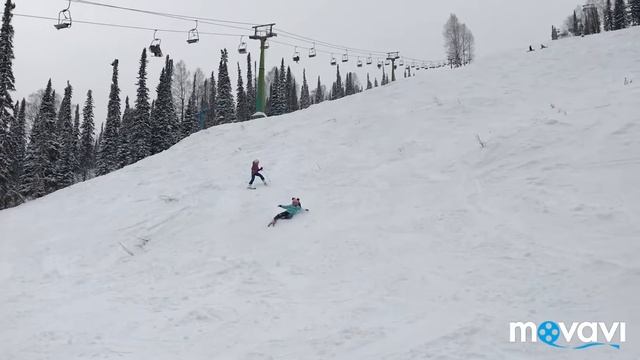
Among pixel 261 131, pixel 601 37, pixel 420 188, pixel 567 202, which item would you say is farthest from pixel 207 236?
pixel 601 37

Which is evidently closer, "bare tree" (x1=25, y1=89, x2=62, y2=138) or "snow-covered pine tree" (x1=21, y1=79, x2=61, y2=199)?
"snow-covered pine tree" (x1=21, y1=79, x2=61, y2=199)

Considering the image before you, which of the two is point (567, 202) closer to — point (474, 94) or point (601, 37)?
point (474, 94)

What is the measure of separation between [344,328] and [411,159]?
9.39 meters

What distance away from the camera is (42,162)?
43656 mm

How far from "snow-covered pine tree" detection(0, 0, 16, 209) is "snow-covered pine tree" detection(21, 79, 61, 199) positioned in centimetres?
1247

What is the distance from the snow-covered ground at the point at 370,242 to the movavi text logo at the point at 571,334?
0.15 metres

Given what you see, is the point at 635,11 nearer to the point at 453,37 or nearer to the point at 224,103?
the point at 453,37

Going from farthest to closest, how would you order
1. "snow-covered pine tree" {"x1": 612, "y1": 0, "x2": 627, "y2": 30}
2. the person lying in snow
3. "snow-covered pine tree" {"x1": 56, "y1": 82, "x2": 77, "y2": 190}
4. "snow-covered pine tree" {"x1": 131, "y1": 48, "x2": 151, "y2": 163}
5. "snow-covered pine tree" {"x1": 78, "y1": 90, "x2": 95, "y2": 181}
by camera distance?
"snow-covered pine tree" {"x1": 78, "y1": 90, "x2": 95, "y2": 181} < "snow-covered pine tree" {"x1": 612, "y1": 0, "x2": 627, "y2": 30} < "snow-covered pine tree" {"x1": 131, "y1": 48, "x2": 151, "y2": 163} < "snow-covered pine tree" {"x1": 56, "y1": 82, "x2": 77, "y2": 190} < the person lying in snow

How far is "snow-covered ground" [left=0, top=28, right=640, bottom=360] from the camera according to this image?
7254mm

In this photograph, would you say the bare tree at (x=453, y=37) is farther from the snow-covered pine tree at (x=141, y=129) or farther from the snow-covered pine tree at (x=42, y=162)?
the snow-covered pine tree at (x=42, y=162)

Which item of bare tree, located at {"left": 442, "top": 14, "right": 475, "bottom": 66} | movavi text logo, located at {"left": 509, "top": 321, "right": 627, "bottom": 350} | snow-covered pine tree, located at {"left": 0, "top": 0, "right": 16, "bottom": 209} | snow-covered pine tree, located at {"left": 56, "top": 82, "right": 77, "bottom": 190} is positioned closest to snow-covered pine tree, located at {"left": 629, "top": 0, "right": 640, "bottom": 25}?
bare tree, located at {"left": 442, "top": 14, "right": 475, "bottom": 66}

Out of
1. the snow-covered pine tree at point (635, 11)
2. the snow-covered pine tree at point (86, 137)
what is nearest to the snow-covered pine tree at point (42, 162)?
the snow-covered pine tree at point (86, 137)

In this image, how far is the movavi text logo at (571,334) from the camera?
5.89 m

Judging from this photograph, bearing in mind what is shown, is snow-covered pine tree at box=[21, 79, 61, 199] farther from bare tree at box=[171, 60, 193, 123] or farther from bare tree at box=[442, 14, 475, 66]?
bare tree at box=[442, 14, 475, 66]
